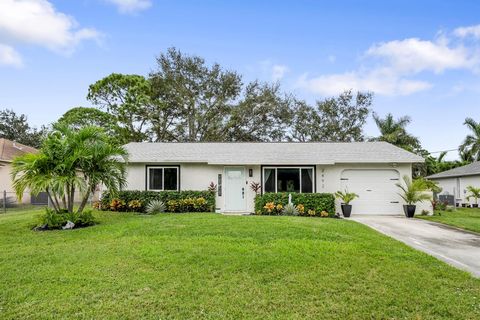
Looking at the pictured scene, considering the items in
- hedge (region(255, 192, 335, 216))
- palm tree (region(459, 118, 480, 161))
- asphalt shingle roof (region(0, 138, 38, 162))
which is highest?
palm tree (region(459, 118, 480, 161))

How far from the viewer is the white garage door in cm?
Result: 1470

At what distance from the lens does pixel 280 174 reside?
14906 mm

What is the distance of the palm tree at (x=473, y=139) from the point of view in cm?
3200

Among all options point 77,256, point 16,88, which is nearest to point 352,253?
point 77,256

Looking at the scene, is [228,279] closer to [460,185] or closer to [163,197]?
[163,197]

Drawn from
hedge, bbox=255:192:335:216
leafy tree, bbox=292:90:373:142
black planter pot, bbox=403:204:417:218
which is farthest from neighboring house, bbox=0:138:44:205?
leafy tree, bbox=292:90:373:142

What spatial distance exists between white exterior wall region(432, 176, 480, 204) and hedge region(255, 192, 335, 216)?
49.2 ft

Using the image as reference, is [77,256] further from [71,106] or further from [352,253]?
[71,106]

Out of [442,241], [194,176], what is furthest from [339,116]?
[442,241]

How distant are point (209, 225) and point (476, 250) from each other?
661cm

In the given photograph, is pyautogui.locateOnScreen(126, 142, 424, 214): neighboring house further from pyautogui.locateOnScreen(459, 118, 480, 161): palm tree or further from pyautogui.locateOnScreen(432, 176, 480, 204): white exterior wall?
pyautogui.locateOnScreen(459, 118, 480, 161): palm tree

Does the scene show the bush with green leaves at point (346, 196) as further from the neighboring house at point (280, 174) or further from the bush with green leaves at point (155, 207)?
the bush with green leaves at point (155, 207)

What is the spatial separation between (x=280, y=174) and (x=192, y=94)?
1929cm

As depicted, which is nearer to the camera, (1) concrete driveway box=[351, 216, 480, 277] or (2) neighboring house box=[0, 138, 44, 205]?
(1) concrete driveway box=[351, 216, 480, 277]
